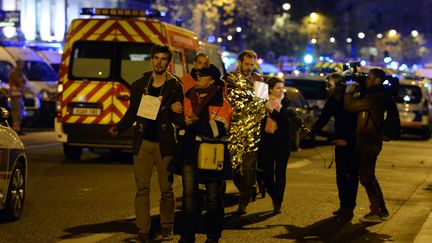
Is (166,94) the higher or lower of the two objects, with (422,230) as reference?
higher

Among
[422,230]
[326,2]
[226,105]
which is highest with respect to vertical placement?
[326,2]

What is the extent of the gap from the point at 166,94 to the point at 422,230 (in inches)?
130

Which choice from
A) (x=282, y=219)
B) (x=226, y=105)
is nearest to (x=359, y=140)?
(x=282, y=219)

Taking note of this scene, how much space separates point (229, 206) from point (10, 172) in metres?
3.02

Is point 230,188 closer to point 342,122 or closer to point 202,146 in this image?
point 342,122

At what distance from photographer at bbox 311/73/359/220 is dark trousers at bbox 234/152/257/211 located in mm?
781

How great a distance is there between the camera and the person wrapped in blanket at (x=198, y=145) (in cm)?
837

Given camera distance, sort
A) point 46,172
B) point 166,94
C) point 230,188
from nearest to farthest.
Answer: point 166,94 → point 230,188 → point 46,172

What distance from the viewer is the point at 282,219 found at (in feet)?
35.5

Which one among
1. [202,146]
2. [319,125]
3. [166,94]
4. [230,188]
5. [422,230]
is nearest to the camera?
[202,146]

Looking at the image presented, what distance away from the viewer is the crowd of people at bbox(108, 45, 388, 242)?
27.6 feet

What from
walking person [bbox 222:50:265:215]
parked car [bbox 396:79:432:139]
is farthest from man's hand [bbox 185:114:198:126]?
parked car [bbox 396:79:432:139]

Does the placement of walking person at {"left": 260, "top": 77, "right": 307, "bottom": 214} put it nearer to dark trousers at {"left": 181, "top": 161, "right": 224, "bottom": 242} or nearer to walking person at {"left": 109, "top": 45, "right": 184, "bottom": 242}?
walking person at {"left": 109, "top": 45, "right": 184, "bottom": 242}

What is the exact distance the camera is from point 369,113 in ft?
35.3
